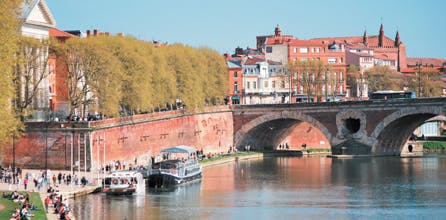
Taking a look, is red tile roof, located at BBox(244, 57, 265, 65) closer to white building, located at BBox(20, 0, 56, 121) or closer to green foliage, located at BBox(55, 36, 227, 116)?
green foliage, located at BBox(55, 36, 227, 116)

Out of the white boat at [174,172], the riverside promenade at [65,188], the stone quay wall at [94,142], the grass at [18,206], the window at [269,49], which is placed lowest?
the grass at [18,206]

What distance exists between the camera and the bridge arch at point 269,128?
10775cm

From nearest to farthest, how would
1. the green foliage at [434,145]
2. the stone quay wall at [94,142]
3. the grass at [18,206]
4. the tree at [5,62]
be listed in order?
the grass at [18,206]
the tree at [5,62]
the stone quay wall at [94,142]
the green foliage at [434,145]

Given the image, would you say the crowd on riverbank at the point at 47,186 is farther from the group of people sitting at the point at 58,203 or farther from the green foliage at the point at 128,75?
the green foliage at the point at 128,75

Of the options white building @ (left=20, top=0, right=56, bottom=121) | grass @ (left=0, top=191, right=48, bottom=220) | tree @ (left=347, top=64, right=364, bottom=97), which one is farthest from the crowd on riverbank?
tree @ (left=347, top=64, right=364, bottom=97)

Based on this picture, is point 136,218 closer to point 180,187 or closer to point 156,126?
point 180,187

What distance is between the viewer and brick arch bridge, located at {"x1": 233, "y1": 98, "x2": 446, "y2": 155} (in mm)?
100125

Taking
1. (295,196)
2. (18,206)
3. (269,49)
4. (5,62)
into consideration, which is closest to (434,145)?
(269,49)

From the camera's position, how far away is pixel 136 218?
61094mm

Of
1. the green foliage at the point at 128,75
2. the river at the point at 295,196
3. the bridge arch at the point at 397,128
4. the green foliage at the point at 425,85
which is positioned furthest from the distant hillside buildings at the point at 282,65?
the river at the point at 295,196

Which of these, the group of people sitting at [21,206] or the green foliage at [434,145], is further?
the green foliage at [434,145]

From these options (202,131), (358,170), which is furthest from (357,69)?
(358,170)

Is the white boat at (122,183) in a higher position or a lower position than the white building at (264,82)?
lower

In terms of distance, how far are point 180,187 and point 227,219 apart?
17643 millimetres
